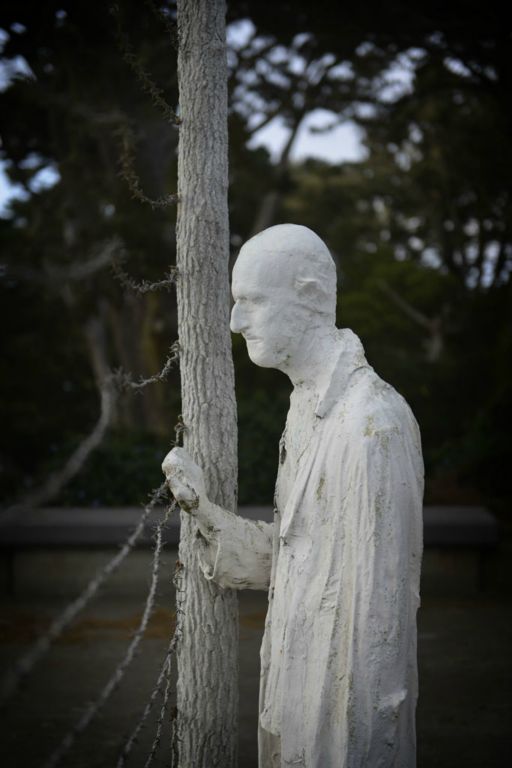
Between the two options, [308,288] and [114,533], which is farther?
[114,533]

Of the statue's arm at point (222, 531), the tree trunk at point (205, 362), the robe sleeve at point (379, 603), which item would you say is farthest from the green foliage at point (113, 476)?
the robe sleeve at point (379, 603)

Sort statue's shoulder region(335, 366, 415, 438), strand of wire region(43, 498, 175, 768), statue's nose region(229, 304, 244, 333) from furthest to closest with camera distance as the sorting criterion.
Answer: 1. statue's nose region(229, 304, 244, 333)
2. statue's shoulder region(335, 366, 415, 438)
3. strand of wire region(43, 498, 175, 768)

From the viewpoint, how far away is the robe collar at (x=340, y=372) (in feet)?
8.71

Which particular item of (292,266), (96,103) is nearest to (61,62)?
(96,103)

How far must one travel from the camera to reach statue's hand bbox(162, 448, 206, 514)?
9.57ft

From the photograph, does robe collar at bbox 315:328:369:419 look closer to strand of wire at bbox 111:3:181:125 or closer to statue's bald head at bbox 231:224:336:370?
statue's bald head at bbox 231:224:336:370

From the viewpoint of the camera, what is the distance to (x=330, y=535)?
2.57 metres

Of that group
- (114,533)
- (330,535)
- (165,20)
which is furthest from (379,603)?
(114,533)

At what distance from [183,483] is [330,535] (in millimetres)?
558

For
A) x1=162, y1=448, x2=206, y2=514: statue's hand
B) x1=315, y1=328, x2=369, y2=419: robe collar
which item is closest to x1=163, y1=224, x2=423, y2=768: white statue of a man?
x1=315, y1=328, x2=369, y2=419: robe collar

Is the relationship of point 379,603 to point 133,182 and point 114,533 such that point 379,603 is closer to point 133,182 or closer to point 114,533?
point 133,182

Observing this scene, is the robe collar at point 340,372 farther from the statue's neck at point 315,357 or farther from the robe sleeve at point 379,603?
the robe sleeve at point 379,603

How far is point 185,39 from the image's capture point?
3373 mm

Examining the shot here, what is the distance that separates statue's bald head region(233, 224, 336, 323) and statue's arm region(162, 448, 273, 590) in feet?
2.10
